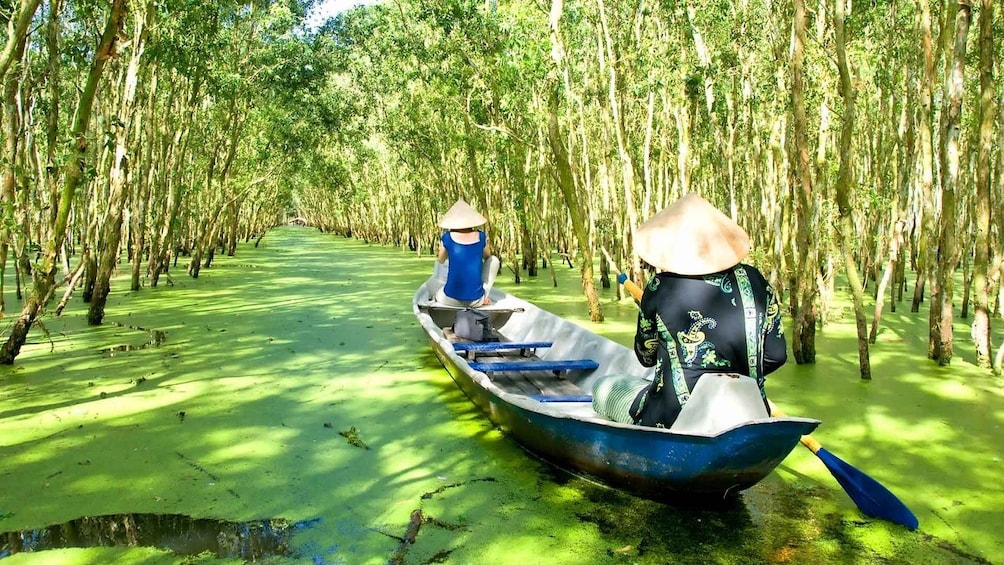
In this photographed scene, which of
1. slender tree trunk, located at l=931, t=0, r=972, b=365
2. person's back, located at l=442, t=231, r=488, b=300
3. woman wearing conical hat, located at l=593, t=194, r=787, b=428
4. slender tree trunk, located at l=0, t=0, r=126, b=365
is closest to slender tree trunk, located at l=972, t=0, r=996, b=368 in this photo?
slender tree trunk, located at l=931, t=0, r=972, b=365

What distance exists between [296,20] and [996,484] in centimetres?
1474

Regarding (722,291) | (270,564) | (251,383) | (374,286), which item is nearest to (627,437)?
(722,291)

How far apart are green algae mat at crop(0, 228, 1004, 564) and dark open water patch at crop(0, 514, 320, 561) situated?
11 millimetres

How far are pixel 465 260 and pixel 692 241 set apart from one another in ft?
13.7

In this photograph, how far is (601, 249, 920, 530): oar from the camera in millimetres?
3309

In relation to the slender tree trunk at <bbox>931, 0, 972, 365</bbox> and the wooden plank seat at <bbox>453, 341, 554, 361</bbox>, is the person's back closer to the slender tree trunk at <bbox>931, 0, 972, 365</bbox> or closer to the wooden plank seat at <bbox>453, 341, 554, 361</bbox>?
the wooden plank seat at <bbox>453, 341, 554, 361</bbox>

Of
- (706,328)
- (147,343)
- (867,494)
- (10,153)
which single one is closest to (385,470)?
(706,328)

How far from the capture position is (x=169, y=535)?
129 inches

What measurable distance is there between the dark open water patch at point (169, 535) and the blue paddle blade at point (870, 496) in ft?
7.48

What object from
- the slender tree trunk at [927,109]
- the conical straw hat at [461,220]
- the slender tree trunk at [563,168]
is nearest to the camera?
the slender tree trunk at [927,109]

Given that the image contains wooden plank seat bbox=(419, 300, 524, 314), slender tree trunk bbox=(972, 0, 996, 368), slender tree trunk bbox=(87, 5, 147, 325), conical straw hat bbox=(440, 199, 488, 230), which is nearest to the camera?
slender tree trunk bbox=(972, 0, 996, 368)

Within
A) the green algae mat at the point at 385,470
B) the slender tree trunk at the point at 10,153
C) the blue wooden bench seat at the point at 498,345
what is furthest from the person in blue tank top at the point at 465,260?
the slender tree trunk at the point at 10,153

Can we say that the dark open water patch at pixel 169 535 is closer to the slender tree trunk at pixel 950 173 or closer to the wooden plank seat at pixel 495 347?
the wooden plank seat at pixel 495 347

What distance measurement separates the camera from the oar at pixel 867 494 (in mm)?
3309
